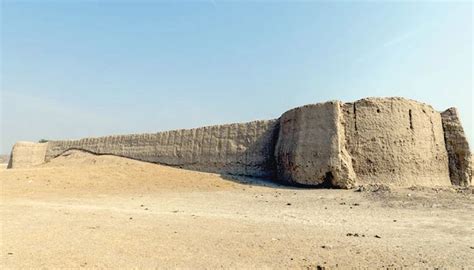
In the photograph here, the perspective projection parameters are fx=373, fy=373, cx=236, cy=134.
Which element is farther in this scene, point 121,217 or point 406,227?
point 121,217

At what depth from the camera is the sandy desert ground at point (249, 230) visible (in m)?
4.49

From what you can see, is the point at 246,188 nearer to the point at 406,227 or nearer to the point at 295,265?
the point at 406,227

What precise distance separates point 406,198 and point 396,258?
287 inches

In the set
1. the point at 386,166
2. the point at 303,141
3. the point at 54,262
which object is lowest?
the point at 54,262

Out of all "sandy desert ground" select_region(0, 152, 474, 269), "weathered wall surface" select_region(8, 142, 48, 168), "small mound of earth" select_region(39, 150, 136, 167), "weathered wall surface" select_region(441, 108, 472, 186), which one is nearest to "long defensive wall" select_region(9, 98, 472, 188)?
"weathered wall surface" select_region(441, 108, 472, 186)

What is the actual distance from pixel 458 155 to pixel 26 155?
28725 millimetres

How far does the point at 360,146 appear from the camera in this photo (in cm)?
1473

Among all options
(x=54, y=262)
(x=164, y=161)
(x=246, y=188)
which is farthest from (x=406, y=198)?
(x=164, y=161)

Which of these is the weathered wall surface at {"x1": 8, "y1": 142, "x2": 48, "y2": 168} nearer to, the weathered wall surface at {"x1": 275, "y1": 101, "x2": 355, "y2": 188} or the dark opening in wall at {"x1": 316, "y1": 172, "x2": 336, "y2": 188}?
the weathered wall surface at {"x1": 275, "y1": 101, "x2": 355, "y2": 188}

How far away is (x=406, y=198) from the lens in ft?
36.6

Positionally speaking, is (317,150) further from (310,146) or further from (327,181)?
(327,181)

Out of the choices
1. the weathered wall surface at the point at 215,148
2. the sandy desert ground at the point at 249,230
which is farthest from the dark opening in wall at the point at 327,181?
the weathered wall surface at the point at 215,148

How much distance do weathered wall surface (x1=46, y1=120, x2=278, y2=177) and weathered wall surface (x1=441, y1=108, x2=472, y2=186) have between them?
298 inches

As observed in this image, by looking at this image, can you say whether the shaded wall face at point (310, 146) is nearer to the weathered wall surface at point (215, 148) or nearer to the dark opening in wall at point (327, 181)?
the dark opening in wall at point (327, 181)
